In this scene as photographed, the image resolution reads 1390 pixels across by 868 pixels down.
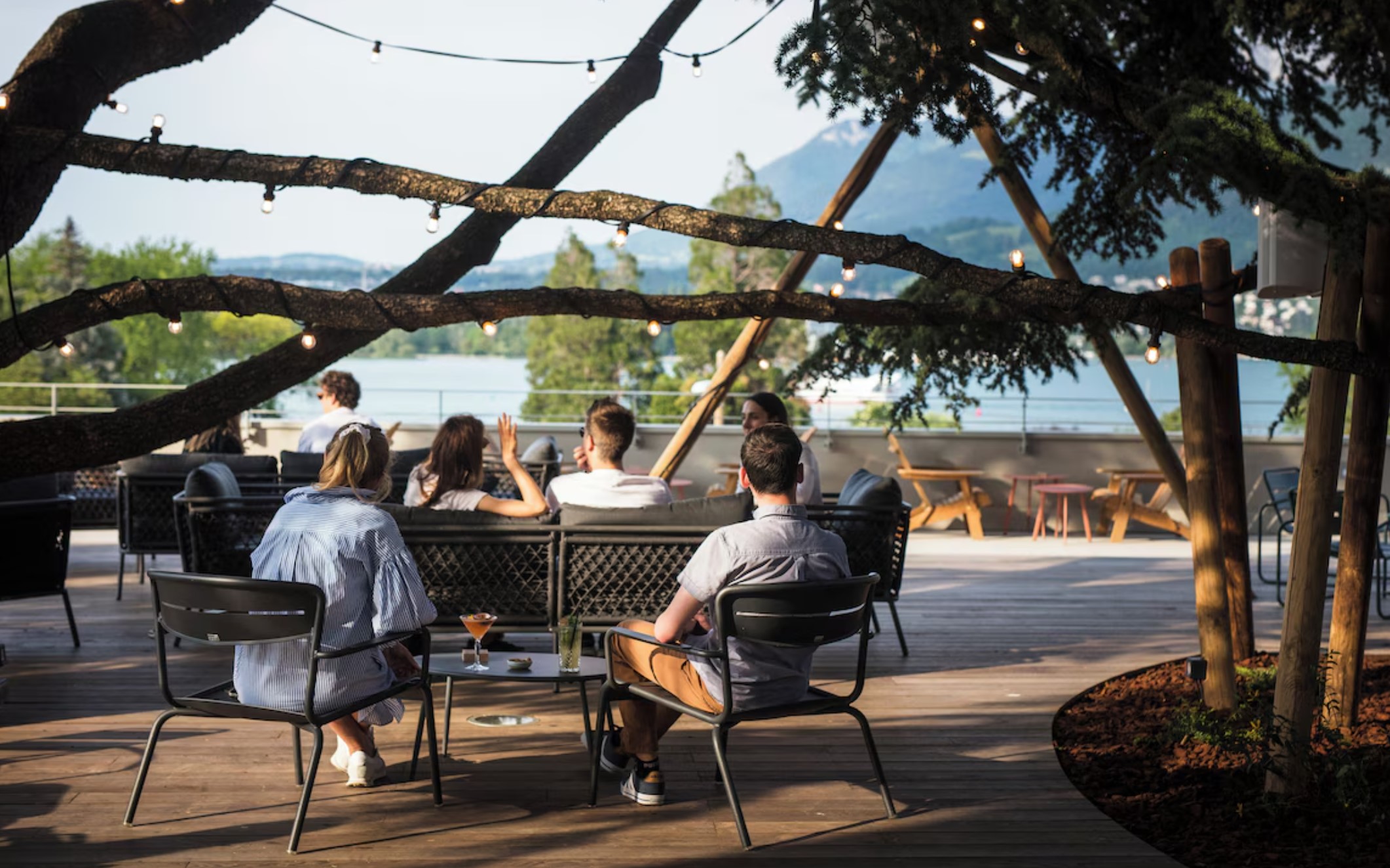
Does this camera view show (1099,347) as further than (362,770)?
Yes

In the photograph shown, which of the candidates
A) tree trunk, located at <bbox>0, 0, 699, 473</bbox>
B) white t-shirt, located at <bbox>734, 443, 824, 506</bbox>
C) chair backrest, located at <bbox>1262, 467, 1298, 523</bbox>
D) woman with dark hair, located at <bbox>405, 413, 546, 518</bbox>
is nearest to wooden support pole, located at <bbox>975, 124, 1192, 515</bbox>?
chair backrest, located at <bbox>1262, 467, 1298, 523</bbox>

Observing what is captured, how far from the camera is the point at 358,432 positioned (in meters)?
3.56

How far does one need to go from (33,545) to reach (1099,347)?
4943 millimetres

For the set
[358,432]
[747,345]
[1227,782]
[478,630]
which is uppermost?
[747,345]

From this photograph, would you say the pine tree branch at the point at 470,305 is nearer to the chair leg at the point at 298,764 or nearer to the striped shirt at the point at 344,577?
the striped shirt at the point at 344,577

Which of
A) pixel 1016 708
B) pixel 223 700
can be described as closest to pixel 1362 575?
pixel 1016 708

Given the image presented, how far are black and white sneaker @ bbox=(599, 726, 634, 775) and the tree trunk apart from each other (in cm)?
173

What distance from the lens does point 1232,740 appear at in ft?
12.2

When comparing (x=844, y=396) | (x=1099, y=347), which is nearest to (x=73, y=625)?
(x=1099, y=347)

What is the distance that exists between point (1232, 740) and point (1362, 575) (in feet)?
2.31

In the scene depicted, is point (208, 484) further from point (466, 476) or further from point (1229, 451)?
point (1229, 451)

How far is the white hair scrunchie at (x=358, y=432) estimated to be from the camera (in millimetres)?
3521

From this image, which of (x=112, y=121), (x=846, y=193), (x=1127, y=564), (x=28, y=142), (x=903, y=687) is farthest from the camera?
(x=112, y=121)

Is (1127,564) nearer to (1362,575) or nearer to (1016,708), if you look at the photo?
(1016,708)
